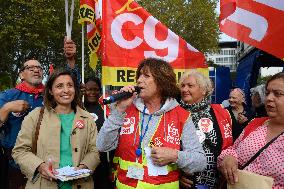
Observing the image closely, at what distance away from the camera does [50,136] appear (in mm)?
3475

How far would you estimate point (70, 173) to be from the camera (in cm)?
332

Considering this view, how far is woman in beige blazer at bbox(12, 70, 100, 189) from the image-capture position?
11.3 ft

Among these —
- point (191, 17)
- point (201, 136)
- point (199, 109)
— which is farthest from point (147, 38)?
point (191, 17)

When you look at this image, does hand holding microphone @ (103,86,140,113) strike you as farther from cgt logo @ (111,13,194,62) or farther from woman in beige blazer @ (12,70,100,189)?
cgt logo @ (111,13,194,62)

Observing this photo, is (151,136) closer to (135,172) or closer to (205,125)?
(135,172)

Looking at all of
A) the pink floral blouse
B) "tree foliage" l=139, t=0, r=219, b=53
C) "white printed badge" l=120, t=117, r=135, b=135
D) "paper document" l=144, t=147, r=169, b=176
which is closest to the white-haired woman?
the pink floral blouse

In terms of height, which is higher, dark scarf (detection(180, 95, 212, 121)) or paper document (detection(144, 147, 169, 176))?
dark scarf (detection(180, 95, 212, 121))

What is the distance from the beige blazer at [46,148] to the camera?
3447mm

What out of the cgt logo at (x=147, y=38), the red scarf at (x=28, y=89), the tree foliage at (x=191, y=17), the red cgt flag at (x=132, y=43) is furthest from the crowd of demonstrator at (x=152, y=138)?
the tree foliage at (x=191, y=17)

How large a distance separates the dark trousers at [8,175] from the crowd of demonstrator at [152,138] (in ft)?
0.03

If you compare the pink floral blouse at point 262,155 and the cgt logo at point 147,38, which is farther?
the cgt logo at point 147,38

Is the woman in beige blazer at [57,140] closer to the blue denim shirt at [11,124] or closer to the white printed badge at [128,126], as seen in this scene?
the white printed badge at [128,126]

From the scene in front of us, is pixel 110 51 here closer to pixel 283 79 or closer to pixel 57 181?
pixel 57 181

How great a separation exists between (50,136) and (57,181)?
1.22 ft
